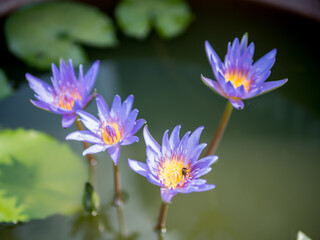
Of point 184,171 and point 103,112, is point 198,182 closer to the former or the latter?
point 184,171

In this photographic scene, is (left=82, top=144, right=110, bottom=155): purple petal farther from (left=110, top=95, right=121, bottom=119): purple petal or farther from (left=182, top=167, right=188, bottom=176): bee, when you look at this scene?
(left=182, top=167, right=188, bottom=176): bee

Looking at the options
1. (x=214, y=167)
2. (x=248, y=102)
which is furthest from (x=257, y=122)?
(x=214, y=167)

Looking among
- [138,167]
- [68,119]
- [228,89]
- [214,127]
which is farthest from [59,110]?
[214,127]

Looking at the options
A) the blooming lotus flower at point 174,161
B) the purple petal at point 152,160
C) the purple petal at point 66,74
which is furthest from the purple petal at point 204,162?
the purple petal at point 66,74

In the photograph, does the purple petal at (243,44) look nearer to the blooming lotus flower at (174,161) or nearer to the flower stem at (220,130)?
the flower stem at (220,130)

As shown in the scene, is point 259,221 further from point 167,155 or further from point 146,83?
point 146,83

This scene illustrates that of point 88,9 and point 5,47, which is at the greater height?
point 88,9
